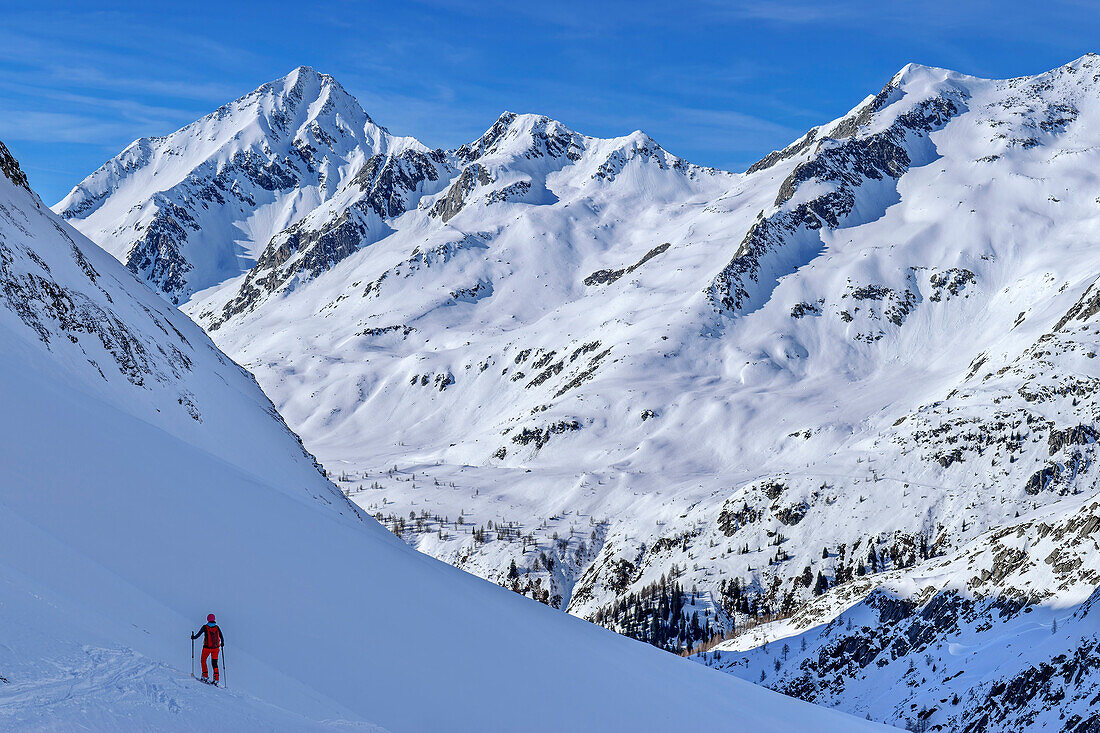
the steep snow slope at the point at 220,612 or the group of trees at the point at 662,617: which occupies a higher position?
the group of trees at the point at 662,617

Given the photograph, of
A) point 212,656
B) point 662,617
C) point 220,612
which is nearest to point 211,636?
point 212,656

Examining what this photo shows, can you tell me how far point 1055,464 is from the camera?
14450 centimetres

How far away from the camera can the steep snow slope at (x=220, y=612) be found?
1608 cm

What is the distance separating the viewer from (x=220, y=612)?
2195 cm

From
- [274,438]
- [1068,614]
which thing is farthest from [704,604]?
[274,438]

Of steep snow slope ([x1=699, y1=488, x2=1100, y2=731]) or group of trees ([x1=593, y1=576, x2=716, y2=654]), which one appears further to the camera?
group of trees ([x1=593, y1=576, x2=716, y2=654])

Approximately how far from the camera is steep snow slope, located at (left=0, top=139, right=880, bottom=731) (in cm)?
1608

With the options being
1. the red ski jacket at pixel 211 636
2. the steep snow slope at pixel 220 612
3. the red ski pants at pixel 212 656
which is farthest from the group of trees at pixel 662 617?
the red ski jacket at pixel 211 636

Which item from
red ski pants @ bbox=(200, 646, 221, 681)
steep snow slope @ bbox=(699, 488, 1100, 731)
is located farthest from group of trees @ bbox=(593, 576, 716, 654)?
red ski pants @ bbox=(200, 646, 221, 681)

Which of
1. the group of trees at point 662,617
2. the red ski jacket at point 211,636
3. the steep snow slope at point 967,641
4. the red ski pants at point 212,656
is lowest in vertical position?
the red ski pants at point 212,656

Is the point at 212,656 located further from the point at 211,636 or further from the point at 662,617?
the point at 662,617

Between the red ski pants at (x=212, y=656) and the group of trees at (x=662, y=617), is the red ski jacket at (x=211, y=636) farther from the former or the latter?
the group of trees at (x=662, y=617)

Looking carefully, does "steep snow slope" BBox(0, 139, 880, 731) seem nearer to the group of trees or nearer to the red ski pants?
the red ski pants

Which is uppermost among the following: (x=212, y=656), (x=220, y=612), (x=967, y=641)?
(x=967, y=641)
